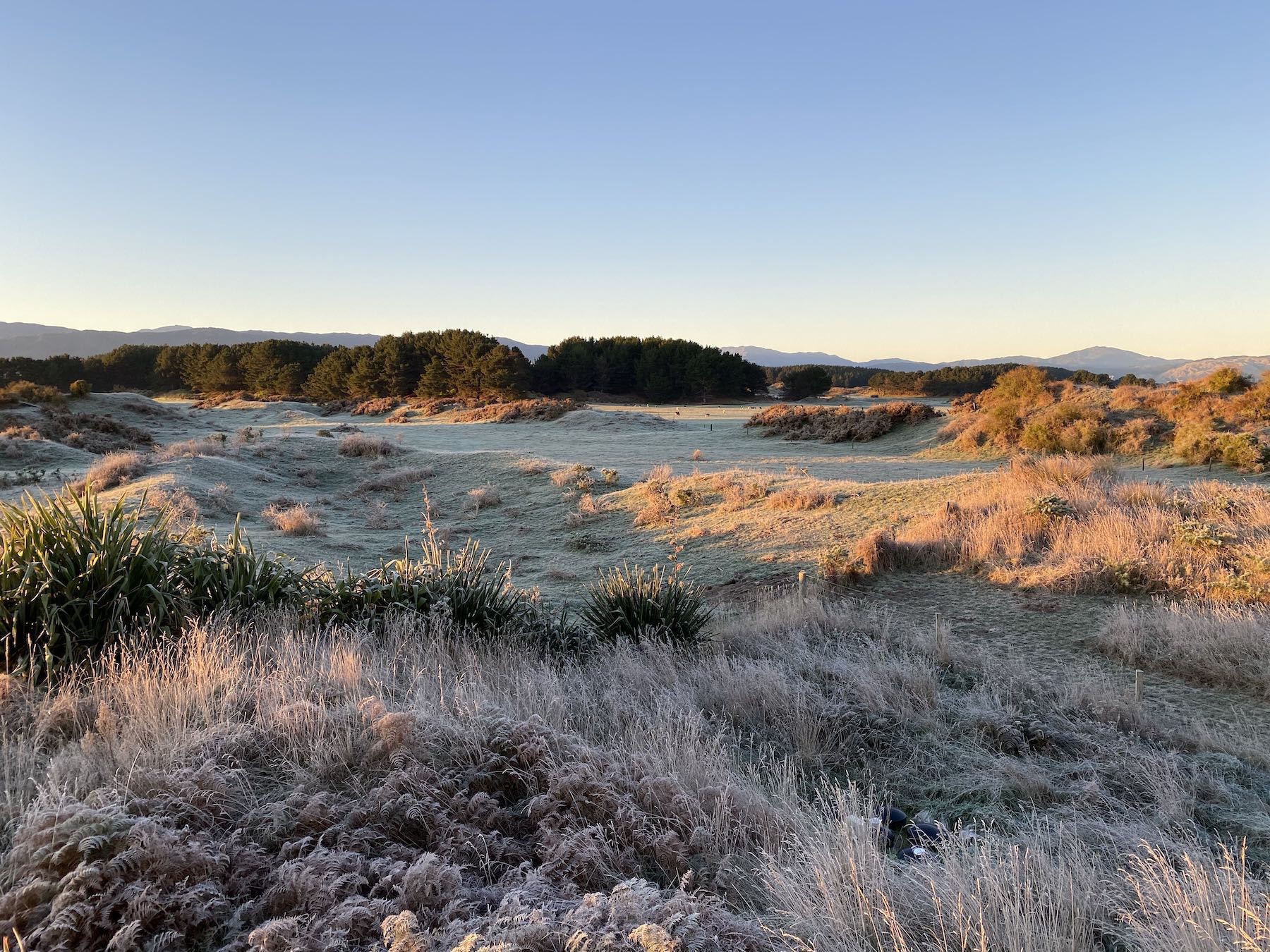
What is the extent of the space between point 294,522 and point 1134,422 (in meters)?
22.1

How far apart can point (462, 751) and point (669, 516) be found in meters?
10.5

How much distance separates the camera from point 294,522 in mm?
13211

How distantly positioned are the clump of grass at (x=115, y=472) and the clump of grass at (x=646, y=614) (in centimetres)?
1509

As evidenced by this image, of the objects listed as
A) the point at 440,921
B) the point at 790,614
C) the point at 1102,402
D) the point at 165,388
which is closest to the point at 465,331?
the point at 165,388

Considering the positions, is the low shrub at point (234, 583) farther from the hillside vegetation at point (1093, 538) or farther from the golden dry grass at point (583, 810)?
the hillside vegetation at point (1093, 538)

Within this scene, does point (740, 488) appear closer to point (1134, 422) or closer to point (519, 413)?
point (1134, 422)

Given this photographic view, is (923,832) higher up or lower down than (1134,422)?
lower down

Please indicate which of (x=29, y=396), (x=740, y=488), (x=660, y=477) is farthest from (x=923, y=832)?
(x=29, y=396)

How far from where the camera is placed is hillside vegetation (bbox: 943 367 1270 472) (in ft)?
55.3

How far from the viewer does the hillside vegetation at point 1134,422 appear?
1686 cm

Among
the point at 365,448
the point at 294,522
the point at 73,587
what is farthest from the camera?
the point at 365,448

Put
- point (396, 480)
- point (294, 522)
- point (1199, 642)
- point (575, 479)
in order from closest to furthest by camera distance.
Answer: point (1199, 642) < point (294, 522) < point (575, 479) < point (396, 480)

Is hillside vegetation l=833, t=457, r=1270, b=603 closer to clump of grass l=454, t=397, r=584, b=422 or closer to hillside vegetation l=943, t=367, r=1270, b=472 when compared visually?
hillside vegetation l=943, t=367, r=1270, b=472

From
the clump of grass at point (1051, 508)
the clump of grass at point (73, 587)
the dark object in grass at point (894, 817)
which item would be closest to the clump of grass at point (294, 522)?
the clump of grass at point (73, 587)
